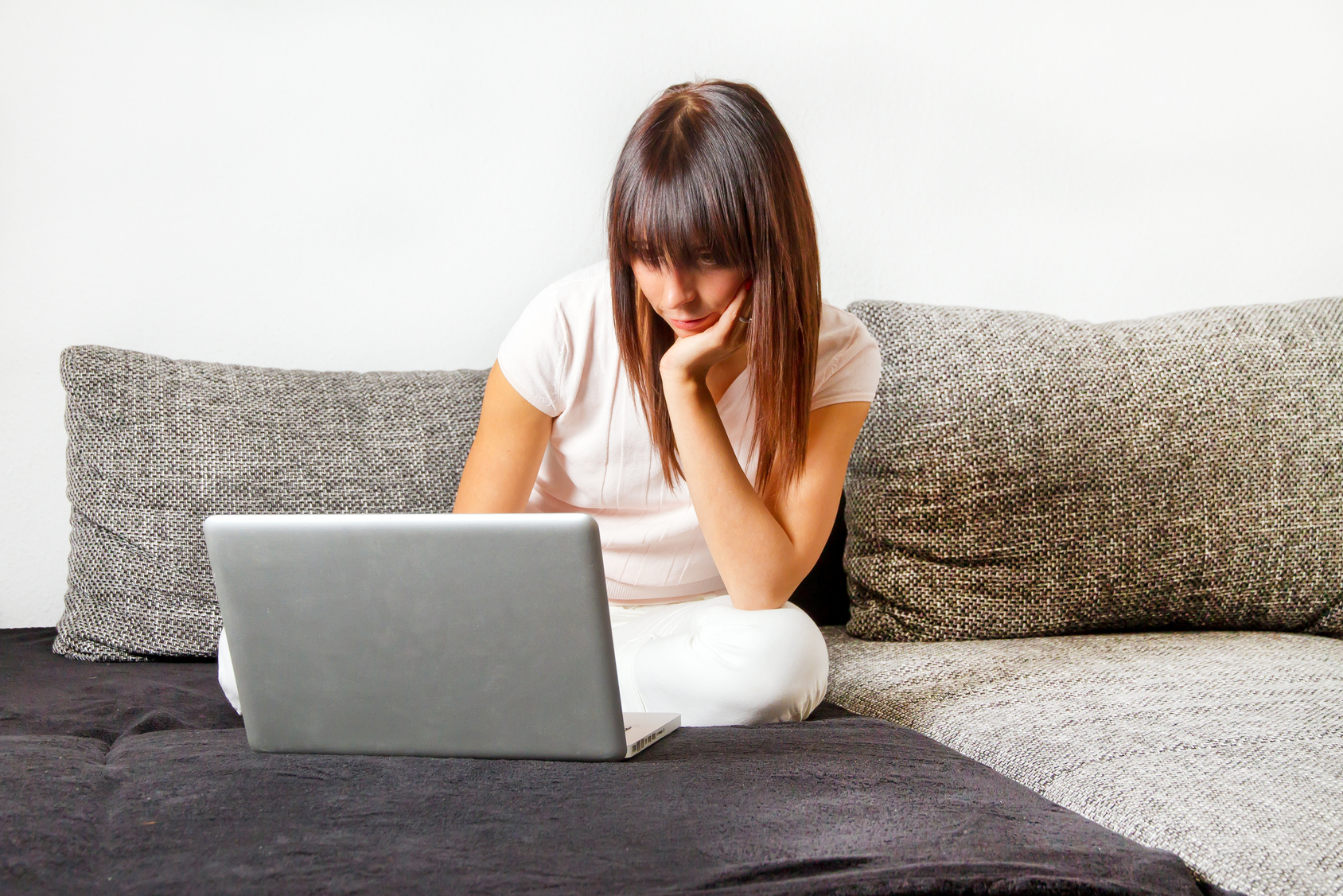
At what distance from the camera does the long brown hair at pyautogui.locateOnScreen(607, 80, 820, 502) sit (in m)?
1.01

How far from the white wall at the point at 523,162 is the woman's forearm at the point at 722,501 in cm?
66

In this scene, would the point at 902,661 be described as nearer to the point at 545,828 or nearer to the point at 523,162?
the point at 545,828

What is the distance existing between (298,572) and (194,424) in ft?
2.14

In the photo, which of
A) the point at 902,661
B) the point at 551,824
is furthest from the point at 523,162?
the point at 551,824

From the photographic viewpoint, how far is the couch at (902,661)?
0.65 m

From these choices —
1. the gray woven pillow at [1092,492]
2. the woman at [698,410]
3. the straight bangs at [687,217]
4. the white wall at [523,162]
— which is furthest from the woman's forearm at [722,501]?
the white wall at [523,162]

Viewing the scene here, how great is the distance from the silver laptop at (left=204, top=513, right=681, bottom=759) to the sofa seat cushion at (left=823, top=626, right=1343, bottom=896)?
42 centimetres

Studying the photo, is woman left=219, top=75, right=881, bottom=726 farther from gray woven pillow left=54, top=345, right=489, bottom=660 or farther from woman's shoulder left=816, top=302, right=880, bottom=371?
gray woven pillow left=54, top=345, right=489, bottom=660

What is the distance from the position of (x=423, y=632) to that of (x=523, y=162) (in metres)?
1.09

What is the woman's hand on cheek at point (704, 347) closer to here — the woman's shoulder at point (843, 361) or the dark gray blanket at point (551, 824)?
the woman's shoulder at point (843, 361)

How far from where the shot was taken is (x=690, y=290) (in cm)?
106

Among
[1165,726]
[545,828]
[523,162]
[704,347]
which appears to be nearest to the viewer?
[545,828]

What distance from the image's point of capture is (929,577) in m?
1.40

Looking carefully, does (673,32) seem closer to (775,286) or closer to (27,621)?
(775,286)
